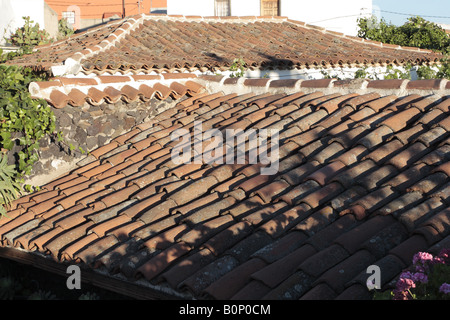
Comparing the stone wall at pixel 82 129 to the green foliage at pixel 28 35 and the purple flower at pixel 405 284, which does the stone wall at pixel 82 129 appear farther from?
the green foliage at pixel 28 35

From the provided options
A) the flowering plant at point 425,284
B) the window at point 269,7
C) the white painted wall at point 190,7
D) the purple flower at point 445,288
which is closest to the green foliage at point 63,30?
the white painted wall at point 190,7

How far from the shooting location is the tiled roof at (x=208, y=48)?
10344 mm

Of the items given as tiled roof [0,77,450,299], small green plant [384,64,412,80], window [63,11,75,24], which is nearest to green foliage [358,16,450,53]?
small green plant [384,64,412,80]

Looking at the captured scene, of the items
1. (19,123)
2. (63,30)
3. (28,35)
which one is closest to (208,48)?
(19,123)

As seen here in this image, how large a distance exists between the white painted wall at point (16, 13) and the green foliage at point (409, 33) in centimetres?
1321

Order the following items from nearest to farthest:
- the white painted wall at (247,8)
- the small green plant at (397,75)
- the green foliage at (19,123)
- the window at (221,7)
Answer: the green foliage at (19,123) → the small green plant at (397,75) → the white painted wall at (247,8) → the window at (221,7)

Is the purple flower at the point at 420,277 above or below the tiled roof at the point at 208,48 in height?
below

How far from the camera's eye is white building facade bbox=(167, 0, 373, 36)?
70.9 ft

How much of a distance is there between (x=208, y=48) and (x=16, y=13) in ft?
37.4

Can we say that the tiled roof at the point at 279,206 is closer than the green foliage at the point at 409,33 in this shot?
Yes

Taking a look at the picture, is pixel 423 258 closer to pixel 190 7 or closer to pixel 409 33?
pixel 409 33

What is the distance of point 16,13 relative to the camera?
2038cm
